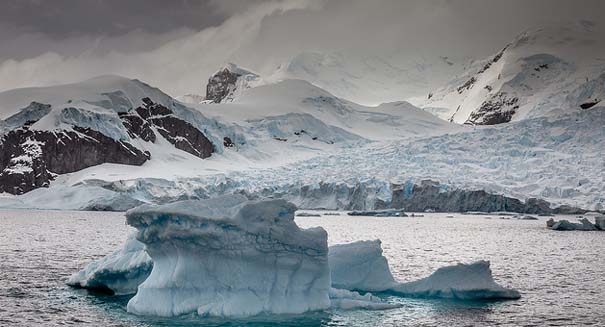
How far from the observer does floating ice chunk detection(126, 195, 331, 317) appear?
16.1 meters

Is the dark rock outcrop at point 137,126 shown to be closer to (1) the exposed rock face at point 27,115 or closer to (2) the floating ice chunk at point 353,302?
(1) the exposed rock face at point 27,115

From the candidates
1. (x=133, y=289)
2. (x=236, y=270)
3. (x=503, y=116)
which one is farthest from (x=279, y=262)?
(x=503, y=116)

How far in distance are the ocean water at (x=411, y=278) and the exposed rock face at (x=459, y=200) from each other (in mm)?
23455

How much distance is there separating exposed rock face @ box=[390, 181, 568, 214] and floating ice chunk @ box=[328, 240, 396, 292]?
169 ft

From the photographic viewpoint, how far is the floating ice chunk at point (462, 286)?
19750 millimetres

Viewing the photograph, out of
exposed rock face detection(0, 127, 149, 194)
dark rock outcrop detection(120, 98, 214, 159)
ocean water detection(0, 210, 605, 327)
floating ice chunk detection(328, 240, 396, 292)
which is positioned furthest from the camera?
dark rock outcrop detection(120, 98, 214, 159)

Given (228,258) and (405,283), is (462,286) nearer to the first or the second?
(405,283)

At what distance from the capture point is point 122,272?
66.2 feet

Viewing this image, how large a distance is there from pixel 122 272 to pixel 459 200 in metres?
56.0

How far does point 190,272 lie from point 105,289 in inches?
237

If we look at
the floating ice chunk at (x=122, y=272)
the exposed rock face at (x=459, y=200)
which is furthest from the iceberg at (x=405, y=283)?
the exposed rock face at (x=459, y=200)

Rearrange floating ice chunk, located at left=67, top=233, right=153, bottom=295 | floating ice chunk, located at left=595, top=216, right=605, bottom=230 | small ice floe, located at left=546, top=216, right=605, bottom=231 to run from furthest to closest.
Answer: floating ice chunk, located at left=595, top=216, right=605, bottom=230
small ice floe, located at left=546, top=216, right=605, bottom=231
floating ice chunk, located at left=67, top=233, right=153, bottom=295

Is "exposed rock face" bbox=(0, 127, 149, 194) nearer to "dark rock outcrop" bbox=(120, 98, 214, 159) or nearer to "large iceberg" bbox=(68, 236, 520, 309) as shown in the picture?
"dark rock outcrop" bbox=(120, 98, 214, 159)

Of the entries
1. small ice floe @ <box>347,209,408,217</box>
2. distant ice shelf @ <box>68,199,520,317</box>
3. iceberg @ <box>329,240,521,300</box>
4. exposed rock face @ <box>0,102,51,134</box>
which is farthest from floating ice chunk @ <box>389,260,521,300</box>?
exposed rock face @ <box>0,102,51,134</box>
